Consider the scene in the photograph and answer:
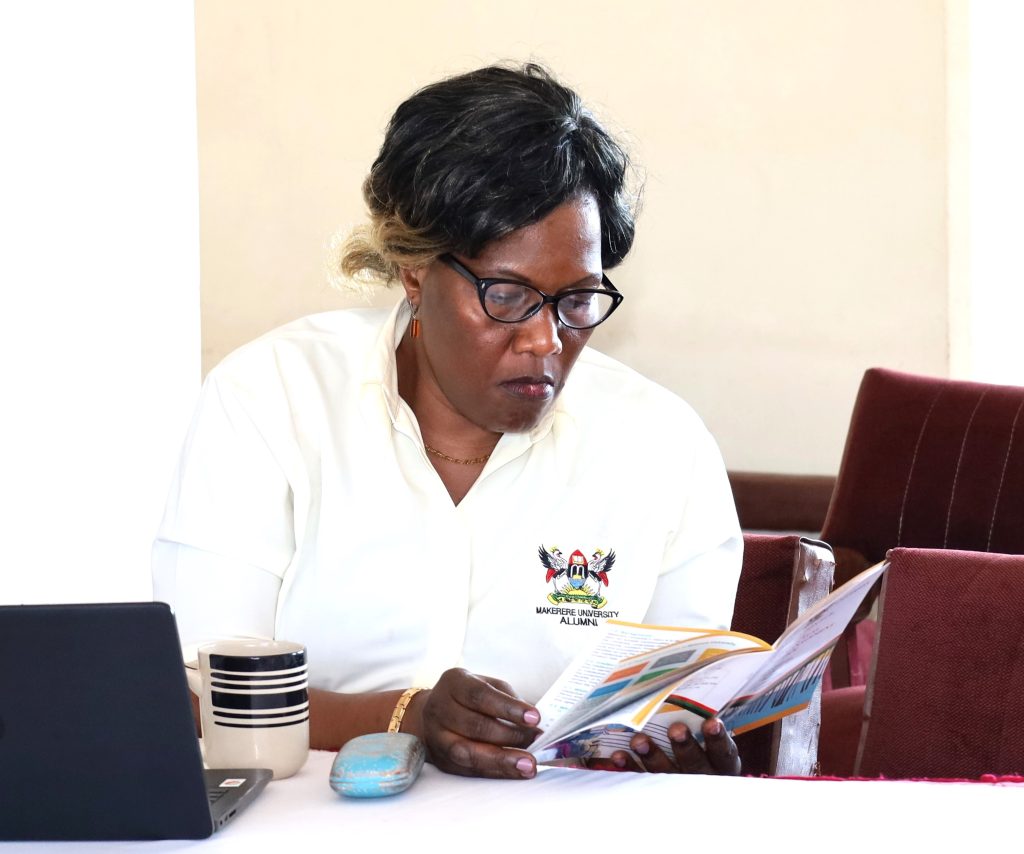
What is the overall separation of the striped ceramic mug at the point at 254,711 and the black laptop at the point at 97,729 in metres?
0.15

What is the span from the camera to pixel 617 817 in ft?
3.35

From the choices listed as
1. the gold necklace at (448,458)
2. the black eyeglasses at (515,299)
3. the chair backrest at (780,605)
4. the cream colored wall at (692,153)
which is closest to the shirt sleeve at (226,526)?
the gold necklace at (448,458)

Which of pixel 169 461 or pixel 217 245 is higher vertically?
pixel 217 245

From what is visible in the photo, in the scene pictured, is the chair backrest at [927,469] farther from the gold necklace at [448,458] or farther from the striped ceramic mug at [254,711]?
the striped ceramic mug at [254,711]

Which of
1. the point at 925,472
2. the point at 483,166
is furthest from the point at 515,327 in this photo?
the point at 925,472

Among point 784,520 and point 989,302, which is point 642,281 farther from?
point 989,302

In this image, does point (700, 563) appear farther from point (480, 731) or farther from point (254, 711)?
point (254, 711)

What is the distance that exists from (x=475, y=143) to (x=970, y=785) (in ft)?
3.02

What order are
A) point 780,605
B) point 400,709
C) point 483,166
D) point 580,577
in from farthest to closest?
point 780,605 < point 580,577 < point 483,166 < point 400,709

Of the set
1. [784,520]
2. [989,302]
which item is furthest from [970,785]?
[989,302]

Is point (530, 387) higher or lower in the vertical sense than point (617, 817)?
higher

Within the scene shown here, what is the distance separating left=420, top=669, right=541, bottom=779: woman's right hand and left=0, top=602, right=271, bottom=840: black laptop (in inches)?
9.6

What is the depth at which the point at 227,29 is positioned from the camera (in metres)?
3.25

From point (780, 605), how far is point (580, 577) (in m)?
0.53
